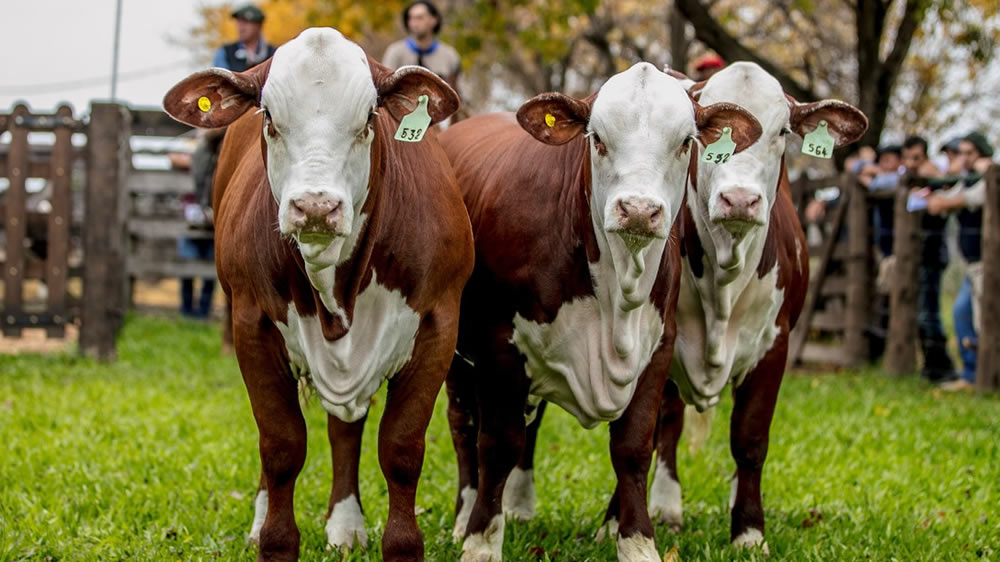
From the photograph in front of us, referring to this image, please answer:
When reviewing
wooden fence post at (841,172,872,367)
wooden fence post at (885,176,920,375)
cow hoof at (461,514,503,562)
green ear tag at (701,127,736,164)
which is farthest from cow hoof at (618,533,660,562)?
wooden fence post at (841,172,872,367)

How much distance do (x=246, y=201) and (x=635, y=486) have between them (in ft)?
6.03

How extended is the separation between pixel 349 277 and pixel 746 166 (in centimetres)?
175

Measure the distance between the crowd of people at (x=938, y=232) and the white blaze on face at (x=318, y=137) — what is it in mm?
7306

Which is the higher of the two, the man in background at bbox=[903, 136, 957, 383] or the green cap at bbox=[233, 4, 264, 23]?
the green cap at bbox=[233, 4, 264, 23]

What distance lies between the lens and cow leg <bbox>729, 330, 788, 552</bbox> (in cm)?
523

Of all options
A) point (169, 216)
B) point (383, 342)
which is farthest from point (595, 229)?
point (169, 216)

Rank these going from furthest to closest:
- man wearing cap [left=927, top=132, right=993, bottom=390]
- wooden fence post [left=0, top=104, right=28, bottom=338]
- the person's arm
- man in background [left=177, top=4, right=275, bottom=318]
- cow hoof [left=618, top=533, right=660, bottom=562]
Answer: the person's arm → wooden fence post [left=0, top=104, right=28, bottom=338] → man wearing cap [left=927, top=132, right=993, bottom=390] → man in background [left=177, top=4, right=275, bottom=318] → cow hoof [left=618, top=533, right=660, bottom=562]

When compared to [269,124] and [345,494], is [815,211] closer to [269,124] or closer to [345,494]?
[345,494]

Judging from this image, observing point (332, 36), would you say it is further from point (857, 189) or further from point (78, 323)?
point (857, 189)

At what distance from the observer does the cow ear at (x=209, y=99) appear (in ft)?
13.4

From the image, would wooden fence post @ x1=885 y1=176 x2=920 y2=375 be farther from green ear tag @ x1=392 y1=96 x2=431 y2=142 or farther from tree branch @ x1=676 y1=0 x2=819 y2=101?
green ear tag @ x1=392 y1=96 x2=431 y2=142

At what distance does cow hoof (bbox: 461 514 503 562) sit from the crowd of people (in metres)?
6.54

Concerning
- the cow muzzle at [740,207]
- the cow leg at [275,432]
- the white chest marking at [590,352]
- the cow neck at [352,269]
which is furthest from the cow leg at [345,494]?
the cow muzzle at [740,207]

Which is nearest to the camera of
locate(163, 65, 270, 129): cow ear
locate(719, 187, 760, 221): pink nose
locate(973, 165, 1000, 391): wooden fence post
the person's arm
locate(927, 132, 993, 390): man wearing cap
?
locate(163, 65, 270, 129): cow ear
